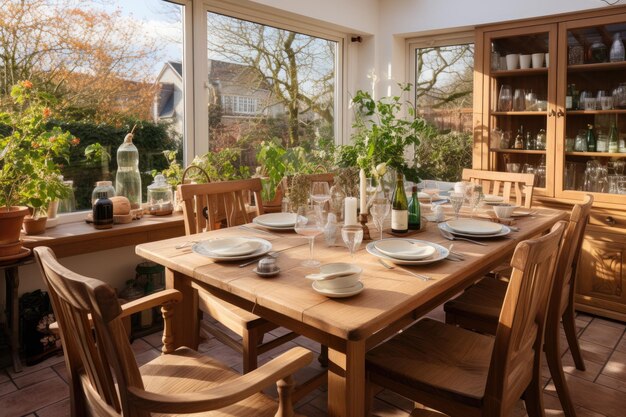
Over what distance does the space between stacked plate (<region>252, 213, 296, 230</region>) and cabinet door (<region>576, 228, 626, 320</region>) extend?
218 centimetres

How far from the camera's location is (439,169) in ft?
14.0

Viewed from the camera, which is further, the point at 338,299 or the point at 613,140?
the point at 613,140

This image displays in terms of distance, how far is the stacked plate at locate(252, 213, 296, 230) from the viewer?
2153 millimetres

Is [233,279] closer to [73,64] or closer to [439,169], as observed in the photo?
[73,64]

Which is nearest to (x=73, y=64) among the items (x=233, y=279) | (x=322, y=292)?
(x=233, y=279)

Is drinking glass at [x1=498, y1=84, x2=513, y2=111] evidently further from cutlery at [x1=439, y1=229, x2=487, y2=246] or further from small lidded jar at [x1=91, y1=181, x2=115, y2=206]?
small lidded jar at [x1=91, y1=181, x2=115, y2=206]

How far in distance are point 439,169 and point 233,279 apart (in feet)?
10.4

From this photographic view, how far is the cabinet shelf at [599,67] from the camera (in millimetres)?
3205

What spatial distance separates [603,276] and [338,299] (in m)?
2.64

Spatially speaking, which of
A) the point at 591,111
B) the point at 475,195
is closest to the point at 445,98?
the point at 591,111

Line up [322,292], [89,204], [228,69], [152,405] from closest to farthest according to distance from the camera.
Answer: [152,405] < [322,292] < [89,204] < [228,69]

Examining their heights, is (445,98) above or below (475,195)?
above

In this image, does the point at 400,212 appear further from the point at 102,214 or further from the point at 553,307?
the point at 102,214

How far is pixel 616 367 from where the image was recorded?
250cm
